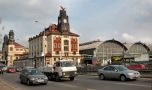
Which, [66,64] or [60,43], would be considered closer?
[66,64]

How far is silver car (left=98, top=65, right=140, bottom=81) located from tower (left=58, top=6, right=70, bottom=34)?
9793 centimetres

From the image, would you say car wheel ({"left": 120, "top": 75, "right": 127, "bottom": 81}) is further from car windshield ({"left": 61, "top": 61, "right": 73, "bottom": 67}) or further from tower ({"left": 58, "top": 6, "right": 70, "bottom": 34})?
tower ({"left": 58, "top": 6, "right": 70, "bottom": 34})

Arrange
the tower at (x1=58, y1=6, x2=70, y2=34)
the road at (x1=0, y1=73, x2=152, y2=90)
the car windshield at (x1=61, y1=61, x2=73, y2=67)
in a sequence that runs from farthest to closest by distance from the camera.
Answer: the tower at (x1=58, y1=6, x2=70, y2=34) < the car windshield at (x1=61, y1=61, x2=73, y2=67) < the road at (x1=0, y1=73, x2=152, y2=90)

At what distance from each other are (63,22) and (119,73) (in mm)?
101329

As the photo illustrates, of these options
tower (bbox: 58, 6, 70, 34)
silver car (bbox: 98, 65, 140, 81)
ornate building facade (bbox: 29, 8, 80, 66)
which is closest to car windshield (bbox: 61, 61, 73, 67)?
silver car (bbox: 98, 65, 140, 81)

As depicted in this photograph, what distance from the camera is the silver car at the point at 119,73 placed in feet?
96.3

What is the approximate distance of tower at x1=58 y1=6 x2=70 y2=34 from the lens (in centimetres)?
13025

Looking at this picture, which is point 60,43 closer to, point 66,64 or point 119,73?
point 66,64

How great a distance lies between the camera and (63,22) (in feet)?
428

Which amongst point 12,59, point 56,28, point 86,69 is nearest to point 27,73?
point 86,69

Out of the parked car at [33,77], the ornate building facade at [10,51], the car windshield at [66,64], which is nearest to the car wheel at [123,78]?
the car windshield at [66,64]

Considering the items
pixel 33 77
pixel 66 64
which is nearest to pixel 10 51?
pixel 66 64

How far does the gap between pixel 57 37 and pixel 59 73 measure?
311 ft

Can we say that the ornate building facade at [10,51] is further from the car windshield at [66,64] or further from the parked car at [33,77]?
the parked car at [33,77]
